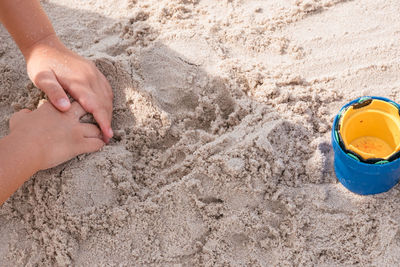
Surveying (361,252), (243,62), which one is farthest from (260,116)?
(361,252)

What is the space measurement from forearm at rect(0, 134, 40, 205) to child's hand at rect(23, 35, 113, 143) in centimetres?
21

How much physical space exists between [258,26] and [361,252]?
1.02 metres

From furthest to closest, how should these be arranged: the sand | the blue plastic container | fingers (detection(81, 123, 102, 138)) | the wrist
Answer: the wrist → fingers (detection(81, 123, 102, 138)) → the sand → the blue plastic container

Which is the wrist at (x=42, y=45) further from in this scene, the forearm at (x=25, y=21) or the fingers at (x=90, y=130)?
the fingers at (x=90, y=130)

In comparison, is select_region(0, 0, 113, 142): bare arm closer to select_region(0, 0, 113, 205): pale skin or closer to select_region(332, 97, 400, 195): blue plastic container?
select_region(0, 0, 113, 205): pale skin

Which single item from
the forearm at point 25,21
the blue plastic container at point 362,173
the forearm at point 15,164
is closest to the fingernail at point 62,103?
the forearm at point 15,164

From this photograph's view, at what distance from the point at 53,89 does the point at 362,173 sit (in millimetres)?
1129

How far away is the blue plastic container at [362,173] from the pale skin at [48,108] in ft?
2.70

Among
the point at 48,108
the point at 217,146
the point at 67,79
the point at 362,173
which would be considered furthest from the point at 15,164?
the point at 362,173

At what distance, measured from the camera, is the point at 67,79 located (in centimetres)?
164

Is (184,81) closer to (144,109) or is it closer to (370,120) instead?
(144,109)

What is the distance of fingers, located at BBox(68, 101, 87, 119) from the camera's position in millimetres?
1601

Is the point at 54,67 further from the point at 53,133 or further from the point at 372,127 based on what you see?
the point at 372,127

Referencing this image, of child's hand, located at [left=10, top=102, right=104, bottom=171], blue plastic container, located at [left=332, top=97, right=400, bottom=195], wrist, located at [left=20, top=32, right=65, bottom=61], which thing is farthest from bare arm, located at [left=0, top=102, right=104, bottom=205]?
blue plastic container, located at [left=332, top=97, right=400, bottom=195]
